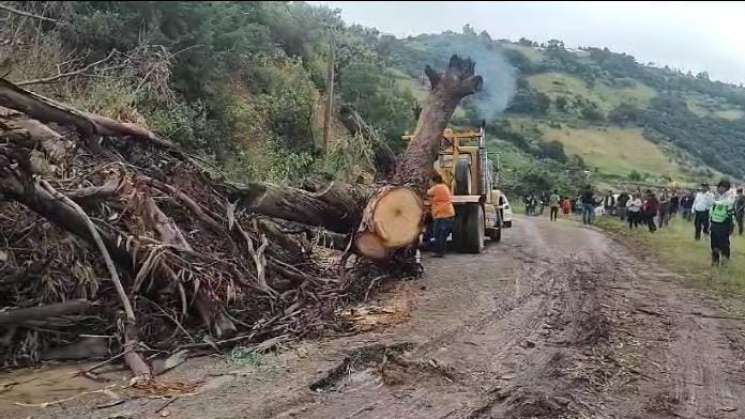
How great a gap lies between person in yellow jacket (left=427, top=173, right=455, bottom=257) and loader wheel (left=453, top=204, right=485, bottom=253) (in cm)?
87

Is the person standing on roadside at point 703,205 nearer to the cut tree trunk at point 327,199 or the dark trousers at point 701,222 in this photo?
the dark trousers at point 701,222

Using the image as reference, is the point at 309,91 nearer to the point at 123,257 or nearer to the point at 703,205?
the point at 703,205

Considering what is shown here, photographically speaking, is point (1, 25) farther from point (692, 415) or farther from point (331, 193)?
point (692, 415)

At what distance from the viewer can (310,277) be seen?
7605 mm

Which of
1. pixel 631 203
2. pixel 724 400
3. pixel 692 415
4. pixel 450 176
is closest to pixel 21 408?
pixel 692 415

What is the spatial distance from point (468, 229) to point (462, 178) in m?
1.01

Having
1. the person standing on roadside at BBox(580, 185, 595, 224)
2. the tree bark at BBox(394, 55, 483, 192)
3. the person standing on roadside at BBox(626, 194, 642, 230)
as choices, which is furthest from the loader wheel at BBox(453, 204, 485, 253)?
the person standing on roadside at BBox(580, 185, 595, 224)

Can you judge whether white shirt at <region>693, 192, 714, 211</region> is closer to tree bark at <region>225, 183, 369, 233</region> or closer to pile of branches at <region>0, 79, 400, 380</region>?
tree bark at <region>225, 183, 369, 233</region>

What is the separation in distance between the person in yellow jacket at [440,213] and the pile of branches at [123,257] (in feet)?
11.4

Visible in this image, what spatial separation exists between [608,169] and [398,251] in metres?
22.5

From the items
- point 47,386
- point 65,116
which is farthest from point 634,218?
point 47,386

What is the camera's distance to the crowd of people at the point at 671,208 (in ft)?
37.1

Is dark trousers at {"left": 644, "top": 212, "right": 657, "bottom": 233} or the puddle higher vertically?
the puddle

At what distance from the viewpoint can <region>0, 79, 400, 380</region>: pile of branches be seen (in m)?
5.63
